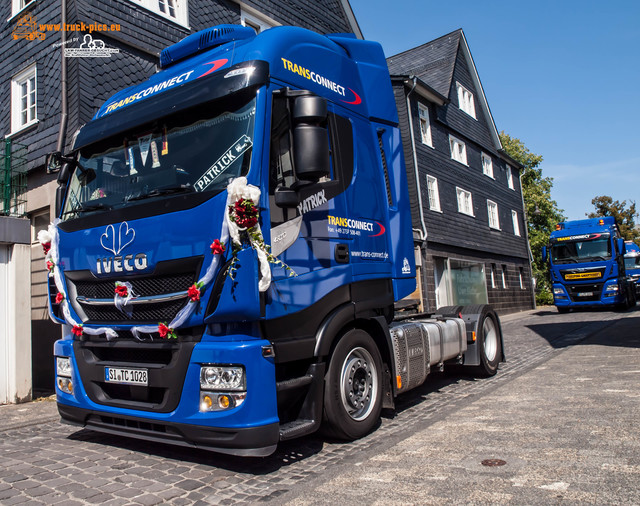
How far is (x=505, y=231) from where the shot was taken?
2842 cm

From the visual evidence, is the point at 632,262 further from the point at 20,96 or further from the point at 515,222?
the point at 20,96

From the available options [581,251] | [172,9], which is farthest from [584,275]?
[172,9]

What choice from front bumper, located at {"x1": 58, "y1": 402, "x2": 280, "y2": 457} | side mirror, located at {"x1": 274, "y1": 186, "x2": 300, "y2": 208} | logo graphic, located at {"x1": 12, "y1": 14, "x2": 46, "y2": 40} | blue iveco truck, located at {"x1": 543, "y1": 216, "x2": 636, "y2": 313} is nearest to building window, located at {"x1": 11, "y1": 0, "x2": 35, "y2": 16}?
logo graphic, located at {"x1": 12, "y1": 14, "x2": 46, "y2": 40}

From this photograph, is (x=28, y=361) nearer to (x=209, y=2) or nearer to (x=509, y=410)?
(x=509, y=410)

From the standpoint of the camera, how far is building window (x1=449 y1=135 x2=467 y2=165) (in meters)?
23.6

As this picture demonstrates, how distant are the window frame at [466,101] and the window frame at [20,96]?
1826cm

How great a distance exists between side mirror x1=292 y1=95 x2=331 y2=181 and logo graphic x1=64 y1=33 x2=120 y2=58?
775 centimetres

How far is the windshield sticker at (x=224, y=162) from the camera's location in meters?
3.97

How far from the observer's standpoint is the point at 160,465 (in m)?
4.39

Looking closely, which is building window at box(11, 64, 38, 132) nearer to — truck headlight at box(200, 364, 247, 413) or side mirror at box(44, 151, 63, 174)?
side mirror at box(44, 151, 63, 174)

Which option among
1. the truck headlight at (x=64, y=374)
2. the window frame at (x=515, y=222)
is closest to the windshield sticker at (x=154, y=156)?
the truck headlight at (x=64, y=374)

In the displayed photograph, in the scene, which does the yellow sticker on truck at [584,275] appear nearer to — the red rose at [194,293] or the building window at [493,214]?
the building window at [493,214]

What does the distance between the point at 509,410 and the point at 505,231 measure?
79.0ft

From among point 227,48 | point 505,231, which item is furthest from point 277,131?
point 505,231
